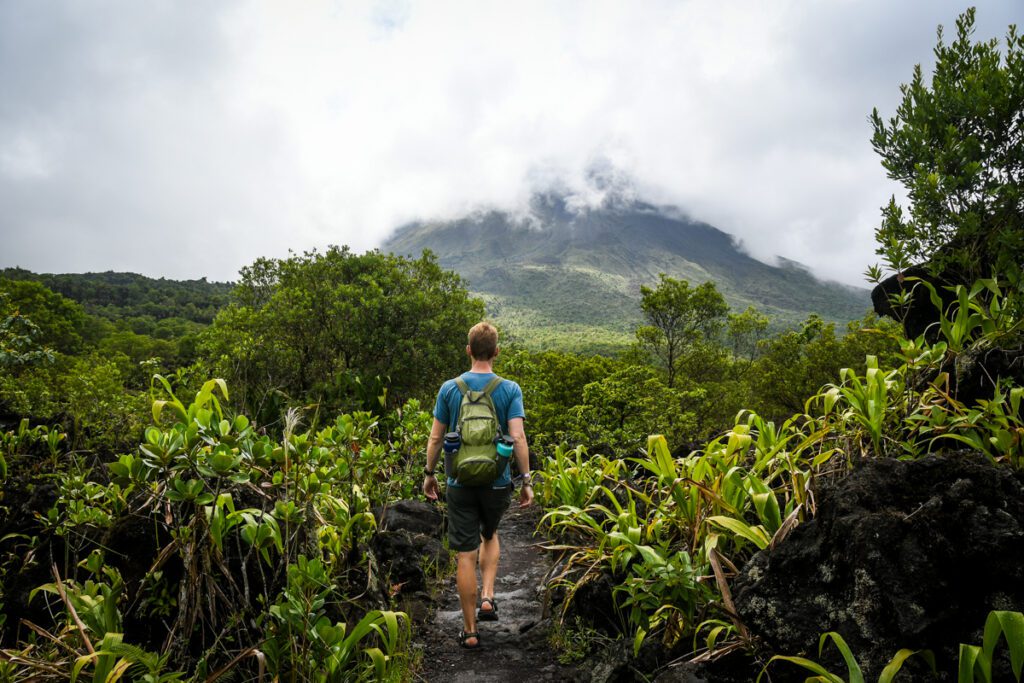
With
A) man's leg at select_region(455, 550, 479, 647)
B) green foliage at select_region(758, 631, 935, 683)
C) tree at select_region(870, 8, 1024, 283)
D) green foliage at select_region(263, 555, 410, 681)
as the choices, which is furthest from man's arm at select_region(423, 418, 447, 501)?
tree at select_region(870, 8, 1024, 283)

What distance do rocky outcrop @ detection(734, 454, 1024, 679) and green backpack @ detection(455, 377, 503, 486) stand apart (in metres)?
1.71

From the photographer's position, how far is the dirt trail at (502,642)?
318cm

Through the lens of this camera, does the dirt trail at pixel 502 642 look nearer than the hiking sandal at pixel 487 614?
Yes

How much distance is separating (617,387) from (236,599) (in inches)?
344

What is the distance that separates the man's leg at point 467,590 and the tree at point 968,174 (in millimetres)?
4716

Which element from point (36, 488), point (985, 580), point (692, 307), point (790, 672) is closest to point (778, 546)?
point (790, 672)

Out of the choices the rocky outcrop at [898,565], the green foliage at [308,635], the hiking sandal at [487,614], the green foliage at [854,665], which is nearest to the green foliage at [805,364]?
the hiking sandal at [487,614]

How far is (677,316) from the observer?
22688mm

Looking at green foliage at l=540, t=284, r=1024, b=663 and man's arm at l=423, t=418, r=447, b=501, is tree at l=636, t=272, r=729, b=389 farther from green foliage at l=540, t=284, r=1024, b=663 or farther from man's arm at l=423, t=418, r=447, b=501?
man's arm at l=423, t=418, r=447, b=501

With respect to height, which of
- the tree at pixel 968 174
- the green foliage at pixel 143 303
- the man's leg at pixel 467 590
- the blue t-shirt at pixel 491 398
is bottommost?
the man's leg at pixel 467 590

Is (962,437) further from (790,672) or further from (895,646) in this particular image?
(790,672)

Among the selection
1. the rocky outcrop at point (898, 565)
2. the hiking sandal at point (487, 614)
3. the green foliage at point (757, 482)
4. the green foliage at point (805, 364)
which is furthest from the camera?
the green foliage at point (805, 364)

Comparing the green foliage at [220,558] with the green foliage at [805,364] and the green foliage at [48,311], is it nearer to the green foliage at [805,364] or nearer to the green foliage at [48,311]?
the green foliage at [805,364]

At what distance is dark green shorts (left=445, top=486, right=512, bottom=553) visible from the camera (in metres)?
3.71
